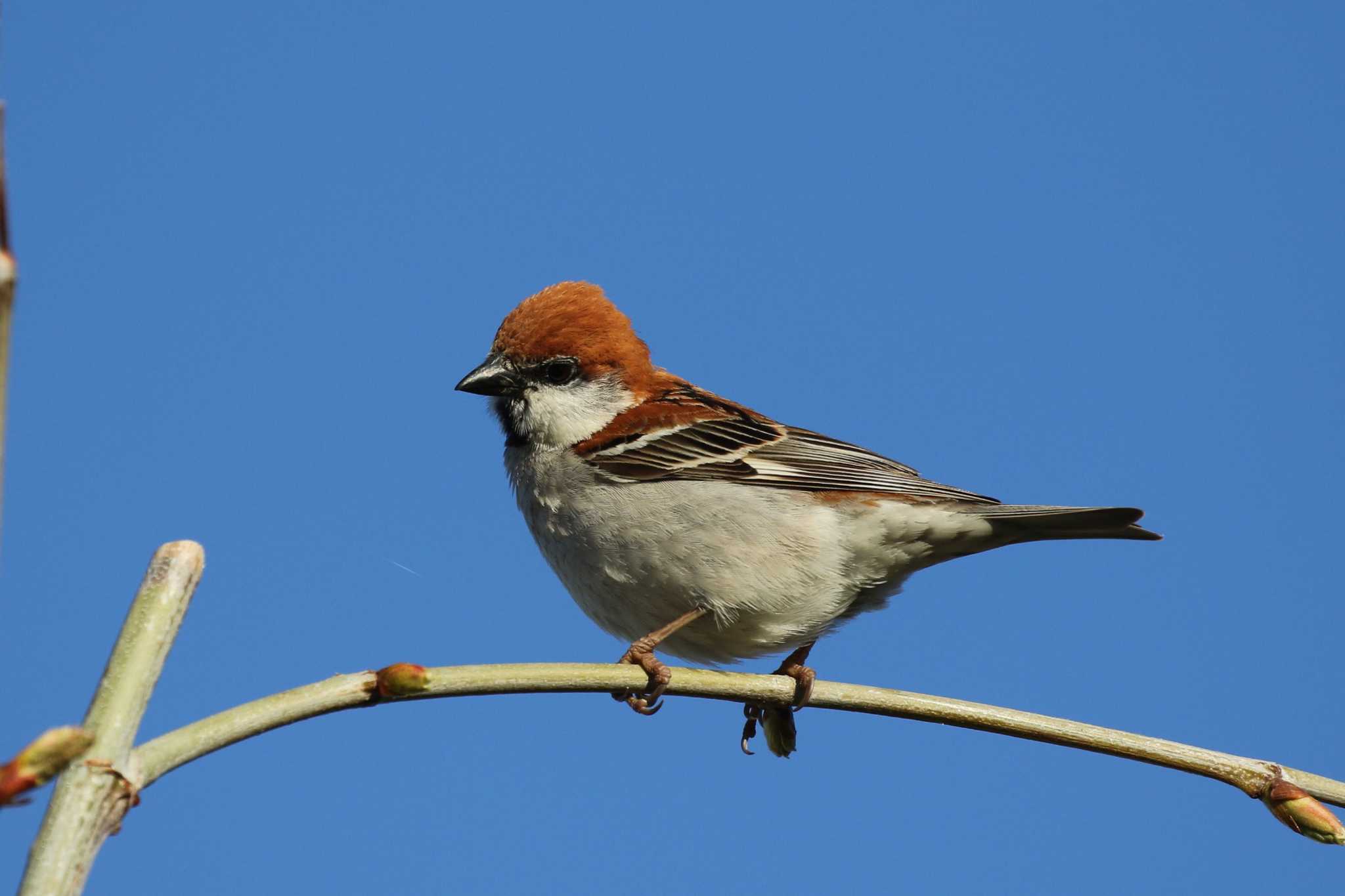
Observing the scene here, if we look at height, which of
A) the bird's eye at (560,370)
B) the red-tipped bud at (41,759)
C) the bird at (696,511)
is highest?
the bird's eye at (560,370)

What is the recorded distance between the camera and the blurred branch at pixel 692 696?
213 cm

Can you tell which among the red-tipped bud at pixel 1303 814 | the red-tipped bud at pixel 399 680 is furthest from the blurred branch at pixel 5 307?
the red-tipped bud at pixel 1303 814

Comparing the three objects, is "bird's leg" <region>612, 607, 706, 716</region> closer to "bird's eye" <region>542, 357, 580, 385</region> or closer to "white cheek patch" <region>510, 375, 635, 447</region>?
"white cheek patch" <region>510, 375, 635, 447</region>

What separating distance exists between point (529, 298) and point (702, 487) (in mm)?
1290

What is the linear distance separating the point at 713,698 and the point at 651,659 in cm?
84

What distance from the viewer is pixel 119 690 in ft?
6.44

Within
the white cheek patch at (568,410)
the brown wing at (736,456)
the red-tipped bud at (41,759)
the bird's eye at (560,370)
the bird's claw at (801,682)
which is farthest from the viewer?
the bird's eye at (560,370)

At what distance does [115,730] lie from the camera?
193 centimetres

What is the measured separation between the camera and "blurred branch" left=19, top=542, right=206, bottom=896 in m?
1.78

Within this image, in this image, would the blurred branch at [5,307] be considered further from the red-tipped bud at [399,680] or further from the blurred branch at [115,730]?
the red-tipped bud at [399,680]

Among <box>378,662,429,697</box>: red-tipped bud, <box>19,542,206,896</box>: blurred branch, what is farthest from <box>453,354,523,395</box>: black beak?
<box>19,542,206,896</box>: blurred branch

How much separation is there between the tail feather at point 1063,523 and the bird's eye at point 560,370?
196 cm

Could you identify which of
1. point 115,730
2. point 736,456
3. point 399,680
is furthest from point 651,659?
point 115,730

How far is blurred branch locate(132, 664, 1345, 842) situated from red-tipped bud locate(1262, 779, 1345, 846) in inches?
0.6
